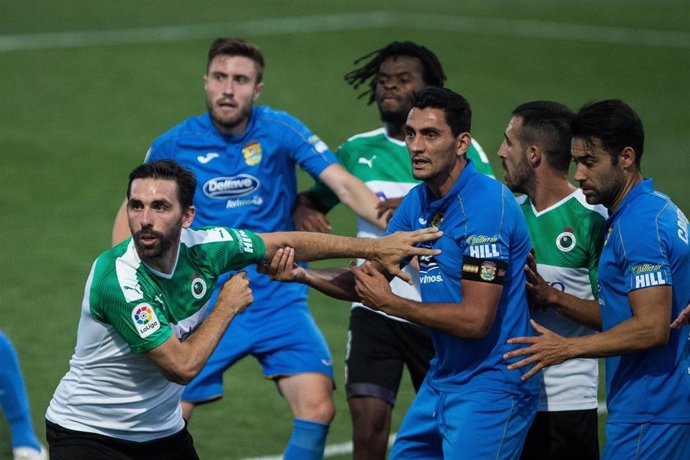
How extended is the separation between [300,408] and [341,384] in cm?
274

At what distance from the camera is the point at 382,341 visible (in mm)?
8688

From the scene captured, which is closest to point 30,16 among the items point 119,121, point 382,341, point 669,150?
point 119,121

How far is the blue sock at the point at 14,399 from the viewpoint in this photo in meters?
7.23

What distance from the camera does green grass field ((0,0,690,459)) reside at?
471 inches

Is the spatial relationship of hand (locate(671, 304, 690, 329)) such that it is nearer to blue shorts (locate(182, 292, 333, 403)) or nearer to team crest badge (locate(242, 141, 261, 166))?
blue shorts (locate(182, 292, 333, 403))

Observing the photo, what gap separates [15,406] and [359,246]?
2.14 m

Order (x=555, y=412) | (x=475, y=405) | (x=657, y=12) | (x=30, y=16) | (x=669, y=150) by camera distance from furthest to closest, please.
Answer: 1. (x=657, y=12)
2. (x=30, y=16)
3. (x=669, y=150)
4. (x=555, y=412)
5. (x=475, y=405)

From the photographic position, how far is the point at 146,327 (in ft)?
21.3

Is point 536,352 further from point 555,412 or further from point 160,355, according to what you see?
point 160,355

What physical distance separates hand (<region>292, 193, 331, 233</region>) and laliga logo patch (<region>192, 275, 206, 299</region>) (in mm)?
1890

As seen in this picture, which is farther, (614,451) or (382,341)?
(382,341)

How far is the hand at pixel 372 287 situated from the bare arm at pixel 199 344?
600mm

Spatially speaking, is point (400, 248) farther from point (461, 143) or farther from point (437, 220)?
point (461, 143)

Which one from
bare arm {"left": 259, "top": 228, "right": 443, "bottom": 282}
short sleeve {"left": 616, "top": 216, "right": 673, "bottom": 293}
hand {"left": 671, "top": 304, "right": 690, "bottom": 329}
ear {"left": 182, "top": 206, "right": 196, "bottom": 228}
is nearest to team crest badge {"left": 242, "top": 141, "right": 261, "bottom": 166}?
bare arm {"left": 259, "top": 228, "right": 443, "bottom": 282}
